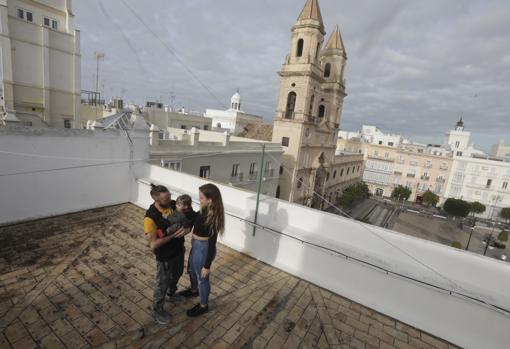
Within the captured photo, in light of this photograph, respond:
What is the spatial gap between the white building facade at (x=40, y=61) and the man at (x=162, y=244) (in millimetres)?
21132

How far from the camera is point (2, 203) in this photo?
5.00m

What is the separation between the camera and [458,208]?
39.6 meters

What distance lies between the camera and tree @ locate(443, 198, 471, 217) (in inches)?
1549

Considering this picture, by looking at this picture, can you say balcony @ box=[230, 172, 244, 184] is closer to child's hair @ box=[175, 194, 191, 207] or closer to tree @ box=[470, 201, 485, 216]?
child's hair @ box=[175, 194, 191, 207]

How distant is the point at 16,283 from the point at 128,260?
1376mm

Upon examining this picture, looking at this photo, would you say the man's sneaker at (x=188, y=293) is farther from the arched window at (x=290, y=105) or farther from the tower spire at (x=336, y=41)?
the tower spire at (x=336, y=41)

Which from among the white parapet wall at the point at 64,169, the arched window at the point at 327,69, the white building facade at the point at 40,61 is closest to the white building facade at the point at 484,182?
the arched window at the point at 327,69

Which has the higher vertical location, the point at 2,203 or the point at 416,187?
the point at 2,203

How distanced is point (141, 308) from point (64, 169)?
4.09 m

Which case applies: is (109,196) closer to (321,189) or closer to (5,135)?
(5,135)

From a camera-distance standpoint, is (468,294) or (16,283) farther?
(16,283)

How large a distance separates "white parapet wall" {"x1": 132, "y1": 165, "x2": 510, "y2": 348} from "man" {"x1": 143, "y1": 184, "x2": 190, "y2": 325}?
75.5 inches

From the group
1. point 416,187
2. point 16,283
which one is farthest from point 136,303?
point 416,187

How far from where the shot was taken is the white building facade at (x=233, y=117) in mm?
45438
